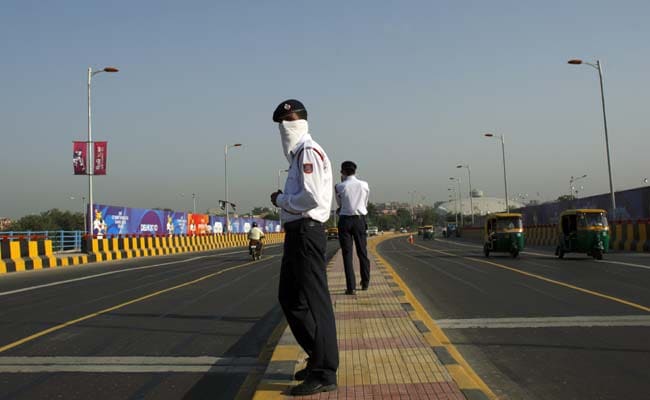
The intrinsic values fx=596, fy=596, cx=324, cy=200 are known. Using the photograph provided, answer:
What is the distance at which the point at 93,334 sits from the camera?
21.8 feet

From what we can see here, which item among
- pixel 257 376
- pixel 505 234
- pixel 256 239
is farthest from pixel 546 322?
pixel 256 239

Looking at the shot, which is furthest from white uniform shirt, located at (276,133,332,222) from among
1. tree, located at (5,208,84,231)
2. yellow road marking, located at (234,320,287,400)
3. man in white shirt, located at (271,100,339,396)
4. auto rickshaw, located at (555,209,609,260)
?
tree, located at (5,208,84,231)

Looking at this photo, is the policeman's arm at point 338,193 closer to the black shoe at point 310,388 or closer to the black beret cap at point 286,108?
the black beret cap at point 286,108

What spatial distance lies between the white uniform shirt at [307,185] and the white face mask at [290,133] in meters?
0.05

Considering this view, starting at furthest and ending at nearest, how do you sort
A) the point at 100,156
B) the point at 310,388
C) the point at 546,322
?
the point at 100,156
the point at 546,322
the point at 310,388

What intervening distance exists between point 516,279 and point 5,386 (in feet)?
31.9

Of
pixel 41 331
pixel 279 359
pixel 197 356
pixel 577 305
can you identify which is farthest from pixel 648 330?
pixel 41 331

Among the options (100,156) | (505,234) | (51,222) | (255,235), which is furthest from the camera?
(51,222)

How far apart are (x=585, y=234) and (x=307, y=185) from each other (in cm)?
1693

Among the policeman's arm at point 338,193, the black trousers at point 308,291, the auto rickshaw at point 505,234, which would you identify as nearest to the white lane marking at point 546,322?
the policeman's arm at point 338,193

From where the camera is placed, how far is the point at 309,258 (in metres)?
3.92

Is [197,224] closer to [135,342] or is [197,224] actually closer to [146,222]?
[146,222]

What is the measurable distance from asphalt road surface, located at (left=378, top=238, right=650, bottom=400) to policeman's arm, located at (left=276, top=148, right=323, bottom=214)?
1.84m

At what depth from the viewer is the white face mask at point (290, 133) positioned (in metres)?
4.06
